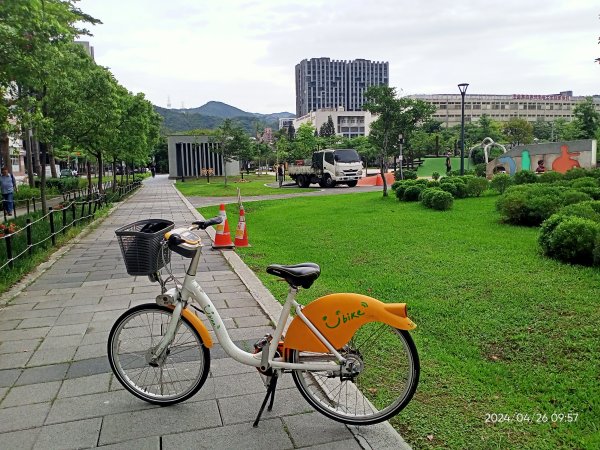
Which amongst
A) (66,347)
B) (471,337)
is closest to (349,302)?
(471,337)

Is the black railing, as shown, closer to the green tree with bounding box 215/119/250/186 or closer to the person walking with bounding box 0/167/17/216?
the person walking with bounding box 0/167/17/216

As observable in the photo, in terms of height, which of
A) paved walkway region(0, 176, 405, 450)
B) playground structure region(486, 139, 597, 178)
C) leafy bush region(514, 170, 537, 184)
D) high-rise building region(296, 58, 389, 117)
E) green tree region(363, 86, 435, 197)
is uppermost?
high-rise building region(296, 58, 389, 117)

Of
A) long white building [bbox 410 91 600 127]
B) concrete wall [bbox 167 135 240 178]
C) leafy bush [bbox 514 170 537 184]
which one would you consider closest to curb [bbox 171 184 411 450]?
leafy bush [bbox 514 170 537 184]

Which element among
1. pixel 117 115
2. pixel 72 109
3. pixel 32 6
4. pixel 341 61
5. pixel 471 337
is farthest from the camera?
pixel 341 61

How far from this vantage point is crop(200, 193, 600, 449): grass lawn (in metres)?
2.88

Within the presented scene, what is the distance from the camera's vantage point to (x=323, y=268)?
711 cm

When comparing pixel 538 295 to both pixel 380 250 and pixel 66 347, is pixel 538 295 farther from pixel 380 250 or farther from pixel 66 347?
pixel 66 347

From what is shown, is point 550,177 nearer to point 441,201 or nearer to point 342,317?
point 441,201

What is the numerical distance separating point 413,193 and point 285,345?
13423 millimetres

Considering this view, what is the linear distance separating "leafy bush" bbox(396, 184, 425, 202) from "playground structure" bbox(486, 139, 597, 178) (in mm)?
10108

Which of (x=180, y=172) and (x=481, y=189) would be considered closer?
(x=481, y=189)

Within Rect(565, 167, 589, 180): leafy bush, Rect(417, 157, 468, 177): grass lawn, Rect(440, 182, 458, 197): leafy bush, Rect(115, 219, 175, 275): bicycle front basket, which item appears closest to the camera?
Rect(115, 219, 175, 275): bicycle front basket

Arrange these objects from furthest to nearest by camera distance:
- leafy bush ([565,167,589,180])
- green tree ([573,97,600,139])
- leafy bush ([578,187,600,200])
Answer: green tree ([573,97,600,139]) → leafy bush ([565,167,589,180]) → leafy bush ([578,187,600,200])

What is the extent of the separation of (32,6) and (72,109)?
905cm
